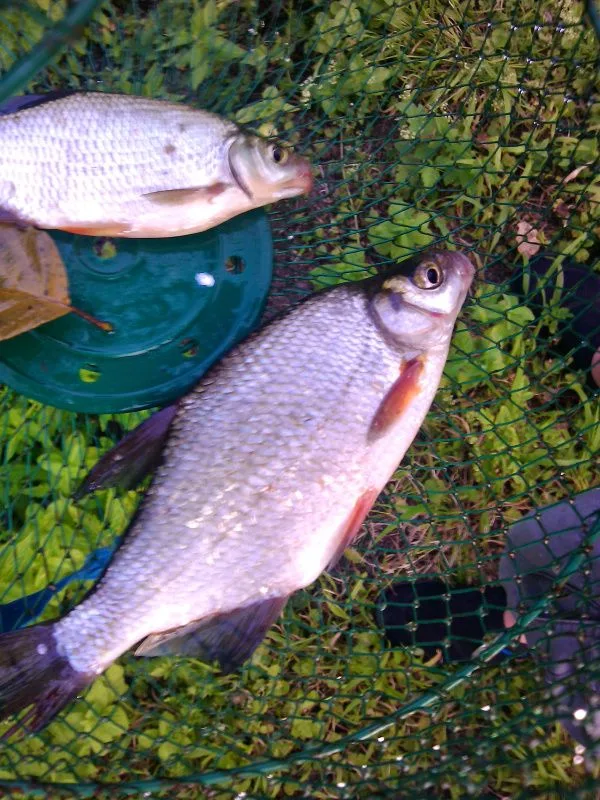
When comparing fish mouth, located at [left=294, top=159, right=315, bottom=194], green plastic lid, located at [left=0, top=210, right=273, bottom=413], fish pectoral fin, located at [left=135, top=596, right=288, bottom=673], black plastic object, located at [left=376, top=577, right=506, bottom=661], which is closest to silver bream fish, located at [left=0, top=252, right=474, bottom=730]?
fish pectoral fin, located at [left=135, top=596, right=288, bottom=673]

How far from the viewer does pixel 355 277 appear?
2076 millimetres

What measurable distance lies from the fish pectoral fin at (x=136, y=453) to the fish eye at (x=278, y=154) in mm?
670

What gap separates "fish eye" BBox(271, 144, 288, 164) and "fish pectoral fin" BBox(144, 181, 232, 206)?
16cm

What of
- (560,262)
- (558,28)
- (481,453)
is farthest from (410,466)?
(558,28)

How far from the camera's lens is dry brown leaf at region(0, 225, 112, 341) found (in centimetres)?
167

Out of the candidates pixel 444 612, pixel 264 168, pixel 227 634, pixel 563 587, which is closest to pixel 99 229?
pixel 264 168

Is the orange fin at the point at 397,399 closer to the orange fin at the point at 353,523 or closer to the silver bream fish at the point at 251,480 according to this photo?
the silver bream fish at the point at 251,480

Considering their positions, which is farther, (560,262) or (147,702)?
(560,262)

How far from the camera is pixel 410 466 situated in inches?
78.7

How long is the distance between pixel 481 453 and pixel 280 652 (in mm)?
828

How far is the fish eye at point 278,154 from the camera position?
5.72ft

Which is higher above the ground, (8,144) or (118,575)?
(8,144)

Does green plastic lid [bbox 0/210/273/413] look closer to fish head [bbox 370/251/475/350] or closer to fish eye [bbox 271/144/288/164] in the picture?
fish eye [bbox 271/144/288/164]

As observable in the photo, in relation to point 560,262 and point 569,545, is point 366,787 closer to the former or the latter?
point 569,545
